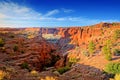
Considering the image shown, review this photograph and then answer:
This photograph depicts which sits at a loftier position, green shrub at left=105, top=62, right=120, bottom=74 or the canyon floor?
the canyon floor

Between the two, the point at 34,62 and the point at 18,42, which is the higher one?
the point at 18,42

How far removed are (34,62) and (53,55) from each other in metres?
16.2

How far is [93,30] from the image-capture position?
14175 centimetres

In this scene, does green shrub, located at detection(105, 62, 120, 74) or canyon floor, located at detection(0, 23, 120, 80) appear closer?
canyon floor, located at detection(0, 23, 120, 80)

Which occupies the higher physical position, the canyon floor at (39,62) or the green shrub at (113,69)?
the canyon floor at (39,62)

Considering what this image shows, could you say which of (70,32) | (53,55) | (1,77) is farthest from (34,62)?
(70,32)

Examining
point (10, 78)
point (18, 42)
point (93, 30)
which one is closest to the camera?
point (10, 78)

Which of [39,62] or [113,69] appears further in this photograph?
[39,62]

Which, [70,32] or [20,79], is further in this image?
[70,32]

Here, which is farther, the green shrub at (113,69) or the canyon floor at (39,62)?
the green shrub at (113,69)

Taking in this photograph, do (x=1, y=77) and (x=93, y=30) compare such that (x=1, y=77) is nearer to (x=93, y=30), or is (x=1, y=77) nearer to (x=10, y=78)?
(x=10, y=78)

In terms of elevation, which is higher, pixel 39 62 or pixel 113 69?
pixel 39 62

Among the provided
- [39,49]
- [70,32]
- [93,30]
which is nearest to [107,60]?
[39,49]

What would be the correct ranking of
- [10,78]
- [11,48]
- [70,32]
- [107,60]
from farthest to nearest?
[70,32]
[107,60]
[11,48]
[10,78]
